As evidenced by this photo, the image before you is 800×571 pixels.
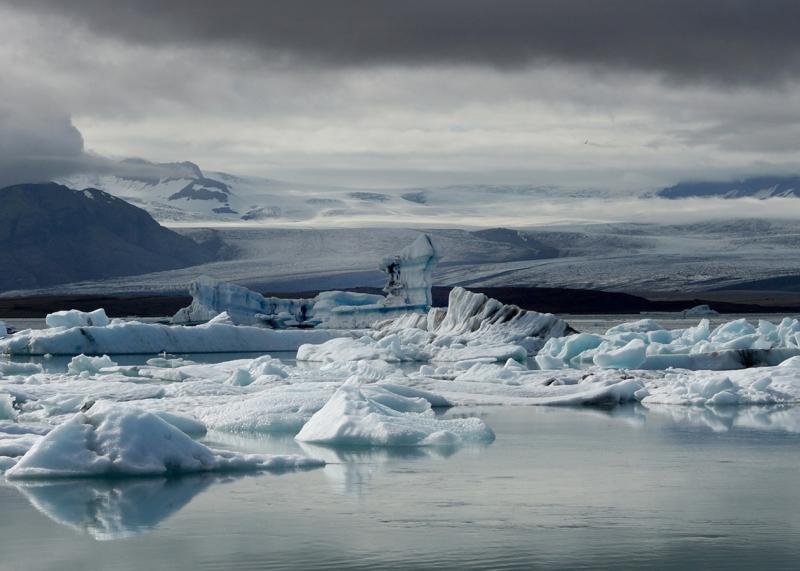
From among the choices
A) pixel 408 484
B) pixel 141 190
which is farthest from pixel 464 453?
pixel 141 190

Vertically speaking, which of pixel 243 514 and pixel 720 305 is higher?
pixel 243 514

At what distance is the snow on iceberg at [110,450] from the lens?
809 centimetres

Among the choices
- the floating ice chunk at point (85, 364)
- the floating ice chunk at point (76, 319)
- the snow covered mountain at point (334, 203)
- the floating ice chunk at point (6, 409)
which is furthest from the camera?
the snow covered mountain at point (334, 203)

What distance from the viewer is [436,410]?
1312 cm

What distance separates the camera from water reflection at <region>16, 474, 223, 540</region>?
6852 mm

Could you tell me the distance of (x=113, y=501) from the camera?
750 cm

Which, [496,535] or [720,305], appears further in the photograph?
[720,305]

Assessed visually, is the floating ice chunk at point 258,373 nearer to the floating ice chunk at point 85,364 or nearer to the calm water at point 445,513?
the floating ice chunk at point 85,364

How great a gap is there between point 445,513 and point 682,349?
45.4 ft

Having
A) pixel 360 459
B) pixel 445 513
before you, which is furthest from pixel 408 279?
pixel 445 513

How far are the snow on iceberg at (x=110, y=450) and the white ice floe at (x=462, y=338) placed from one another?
12.9 metres

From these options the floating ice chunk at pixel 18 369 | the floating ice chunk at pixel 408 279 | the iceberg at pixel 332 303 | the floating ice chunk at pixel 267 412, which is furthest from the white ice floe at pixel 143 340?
the floating ice chunk at pixel 267 412

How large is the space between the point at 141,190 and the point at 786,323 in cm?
13617

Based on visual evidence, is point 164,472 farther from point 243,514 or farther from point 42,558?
point 42,558
